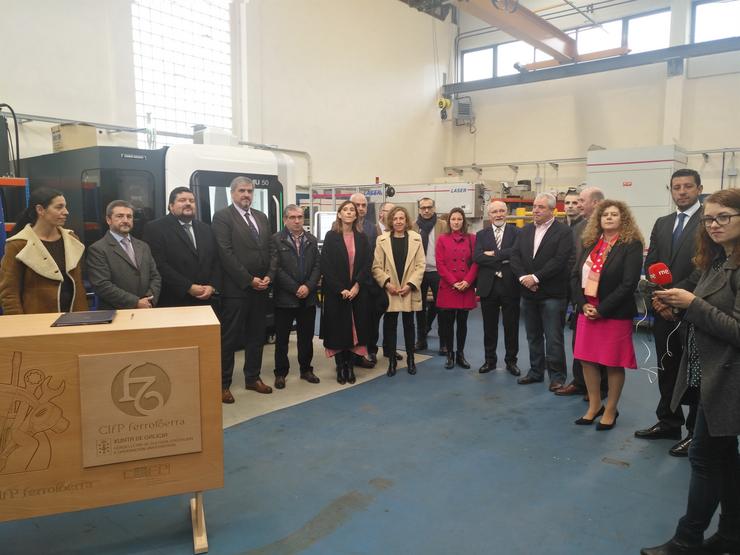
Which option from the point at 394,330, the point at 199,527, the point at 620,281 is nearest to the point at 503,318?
the point at 394,330

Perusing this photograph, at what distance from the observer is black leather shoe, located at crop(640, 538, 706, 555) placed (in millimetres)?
2055

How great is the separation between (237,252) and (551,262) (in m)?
2.39

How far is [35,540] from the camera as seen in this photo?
2.25m

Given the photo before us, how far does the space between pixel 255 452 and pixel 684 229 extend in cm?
280

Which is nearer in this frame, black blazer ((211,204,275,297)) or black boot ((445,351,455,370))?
black blazer ((211,204,275,297))

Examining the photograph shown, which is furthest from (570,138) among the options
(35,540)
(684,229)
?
(35,540)

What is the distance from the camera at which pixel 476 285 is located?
4.84 meters

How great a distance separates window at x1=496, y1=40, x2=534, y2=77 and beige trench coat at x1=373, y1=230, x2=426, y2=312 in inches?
341

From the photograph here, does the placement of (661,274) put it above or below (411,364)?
above

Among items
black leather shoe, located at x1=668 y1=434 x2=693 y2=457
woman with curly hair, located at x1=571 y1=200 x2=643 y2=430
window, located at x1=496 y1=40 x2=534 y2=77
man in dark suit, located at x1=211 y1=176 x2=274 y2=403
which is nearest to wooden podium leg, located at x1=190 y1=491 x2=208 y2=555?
man in dark suit, located at x1=211 y1=176 x2=274 y2=403

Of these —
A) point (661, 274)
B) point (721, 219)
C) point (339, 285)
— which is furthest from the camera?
point (339, 285)

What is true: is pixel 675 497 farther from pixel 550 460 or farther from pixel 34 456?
pixel 34 456

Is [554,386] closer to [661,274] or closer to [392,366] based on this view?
[392,366]

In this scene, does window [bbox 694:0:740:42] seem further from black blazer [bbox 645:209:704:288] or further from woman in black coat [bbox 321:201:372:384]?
woman in black coat [bbox 321:201:372:384]
